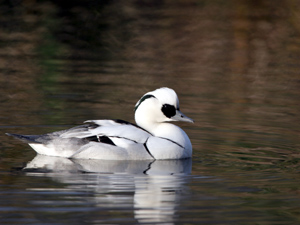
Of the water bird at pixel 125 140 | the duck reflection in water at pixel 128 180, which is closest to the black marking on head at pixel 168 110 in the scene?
the water bird at pixel 125 140

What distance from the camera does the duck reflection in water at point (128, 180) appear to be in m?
7.87

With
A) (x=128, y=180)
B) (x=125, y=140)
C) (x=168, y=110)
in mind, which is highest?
(x=168, y=110)

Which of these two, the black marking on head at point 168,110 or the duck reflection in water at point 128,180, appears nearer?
the duck reflection in water at point 128,180

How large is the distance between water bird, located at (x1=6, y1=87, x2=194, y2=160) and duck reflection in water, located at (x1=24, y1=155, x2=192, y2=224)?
10 centimetres

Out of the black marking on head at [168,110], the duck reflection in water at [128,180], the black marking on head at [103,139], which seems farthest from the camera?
the black marking on head at [168,110]

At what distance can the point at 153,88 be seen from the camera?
15727 millimetres

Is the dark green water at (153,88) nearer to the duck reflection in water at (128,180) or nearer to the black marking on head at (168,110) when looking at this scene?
the duck reflection in water at (128,180)

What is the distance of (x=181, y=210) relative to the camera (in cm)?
775

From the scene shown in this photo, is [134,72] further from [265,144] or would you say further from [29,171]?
[29,171]

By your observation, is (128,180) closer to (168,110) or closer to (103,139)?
(103,139)

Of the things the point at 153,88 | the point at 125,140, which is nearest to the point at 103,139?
the point at 125,140

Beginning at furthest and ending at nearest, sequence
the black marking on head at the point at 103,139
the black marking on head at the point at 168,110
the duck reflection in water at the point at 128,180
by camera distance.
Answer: the black marking on head at the point at 168,110
the black marking on head at the point at 103,139
the duck reflection in water at the point at 128,180

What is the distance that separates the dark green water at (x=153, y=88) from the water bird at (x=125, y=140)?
0.17 m

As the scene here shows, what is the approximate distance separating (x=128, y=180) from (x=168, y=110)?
72.9 inches
